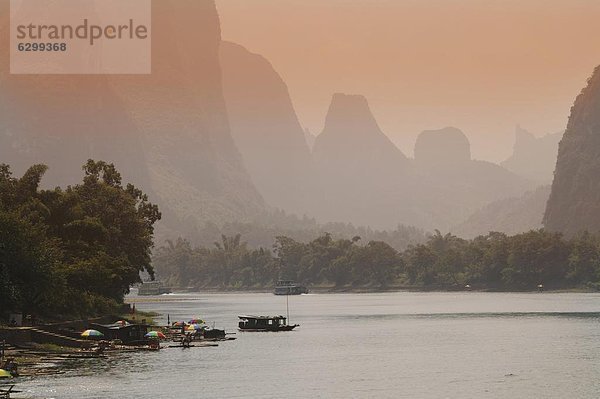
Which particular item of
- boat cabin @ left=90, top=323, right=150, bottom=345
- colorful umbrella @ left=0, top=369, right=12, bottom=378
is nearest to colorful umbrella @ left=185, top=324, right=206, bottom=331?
boat cabin @ left=90, top=323, right=150, bottom=345

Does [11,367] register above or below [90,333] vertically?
below

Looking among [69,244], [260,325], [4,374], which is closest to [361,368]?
[4,374]

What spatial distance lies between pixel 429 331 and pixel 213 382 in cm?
7360

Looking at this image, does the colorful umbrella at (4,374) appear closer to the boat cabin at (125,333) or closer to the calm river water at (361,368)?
the calm river water at (361,368)

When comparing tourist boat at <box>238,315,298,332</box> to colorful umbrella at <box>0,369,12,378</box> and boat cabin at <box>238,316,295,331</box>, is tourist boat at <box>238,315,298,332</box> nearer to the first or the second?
boat cabin at <box>238,316,295,331</box>

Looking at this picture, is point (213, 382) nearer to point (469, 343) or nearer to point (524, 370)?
point (524, 370)

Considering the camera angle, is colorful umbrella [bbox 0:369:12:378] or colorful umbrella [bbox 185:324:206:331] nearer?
colorful umbrella [bbox 0:369:12:378]

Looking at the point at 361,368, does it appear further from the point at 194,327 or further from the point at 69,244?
the point at 69,244

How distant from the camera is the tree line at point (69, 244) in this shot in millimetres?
121562

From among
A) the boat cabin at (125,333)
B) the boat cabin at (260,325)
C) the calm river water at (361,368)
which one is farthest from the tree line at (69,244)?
the boat cabin at (260,325)

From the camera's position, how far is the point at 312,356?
12850 cm

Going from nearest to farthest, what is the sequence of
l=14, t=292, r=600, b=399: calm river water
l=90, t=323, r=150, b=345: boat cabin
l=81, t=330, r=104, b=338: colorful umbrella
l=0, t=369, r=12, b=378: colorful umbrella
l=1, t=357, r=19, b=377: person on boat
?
l=0, t=369, r=12, b=378: colorful umbrella → l=1, t=357, r=19, b=377: person on boat → l=14, t=292, r=600, b=399: calm river water → l=81, t=330, r=104, b=338: colorful umbrella → l=90, t=323, r=150, b=345: boat cabin

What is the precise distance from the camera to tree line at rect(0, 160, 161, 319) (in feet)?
399

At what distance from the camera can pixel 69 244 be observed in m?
158
